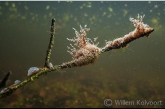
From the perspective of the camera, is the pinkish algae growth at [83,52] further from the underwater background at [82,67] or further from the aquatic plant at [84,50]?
the underwater background at [82,67]

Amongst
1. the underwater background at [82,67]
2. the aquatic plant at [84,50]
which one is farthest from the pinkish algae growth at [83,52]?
the underwater background at [82,67]

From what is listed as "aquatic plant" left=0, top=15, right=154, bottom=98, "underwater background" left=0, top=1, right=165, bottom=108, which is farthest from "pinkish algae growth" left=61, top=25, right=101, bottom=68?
"underwater background" left=0, top=1, right=165, bottom=108

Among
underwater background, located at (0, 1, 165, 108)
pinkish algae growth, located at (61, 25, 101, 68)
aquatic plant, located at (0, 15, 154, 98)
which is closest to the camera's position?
aquatic plant, located at (0, 15, 154, 98)

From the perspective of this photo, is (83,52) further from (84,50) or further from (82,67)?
(82,67)

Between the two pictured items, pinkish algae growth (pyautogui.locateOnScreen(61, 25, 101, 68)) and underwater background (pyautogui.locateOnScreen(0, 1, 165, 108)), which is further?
underwater background (pyautogui.locateOnScreen(0, 1, 165, 108))

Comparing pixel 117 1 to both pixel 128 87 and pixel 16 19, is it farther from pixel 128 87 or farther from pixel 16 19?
pixel 16 19

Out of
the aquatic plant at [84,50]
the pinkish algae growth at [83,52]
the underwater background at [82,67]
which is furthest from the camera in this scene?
the underwater background at [82,67]

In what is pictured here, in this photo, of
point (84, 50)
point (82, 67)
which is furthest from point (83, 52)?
point (82, 67)

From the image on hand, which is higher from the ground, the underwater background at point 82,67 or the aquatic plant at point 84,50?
the underwater background at point 82,67

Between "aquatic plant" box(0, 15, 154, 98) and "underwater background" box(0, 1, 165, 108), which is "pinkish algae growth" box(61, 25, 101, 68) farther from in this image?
"underwater background" box(0, 1, 165, 108)

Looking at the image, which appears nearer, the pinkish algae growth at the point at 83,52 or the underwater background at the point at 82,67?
the pinkish algae growth at the point at 83,52

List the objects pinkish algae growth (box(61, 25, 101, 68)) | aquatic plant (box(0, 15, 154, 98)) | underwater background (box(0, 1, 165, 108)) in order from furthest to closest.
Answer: underwater background (box(0, 1, 165, 108)), pinkish algae growth (box(61, 25, 101, 68)), aquatic plant (box(0, 15, 154, 98))
